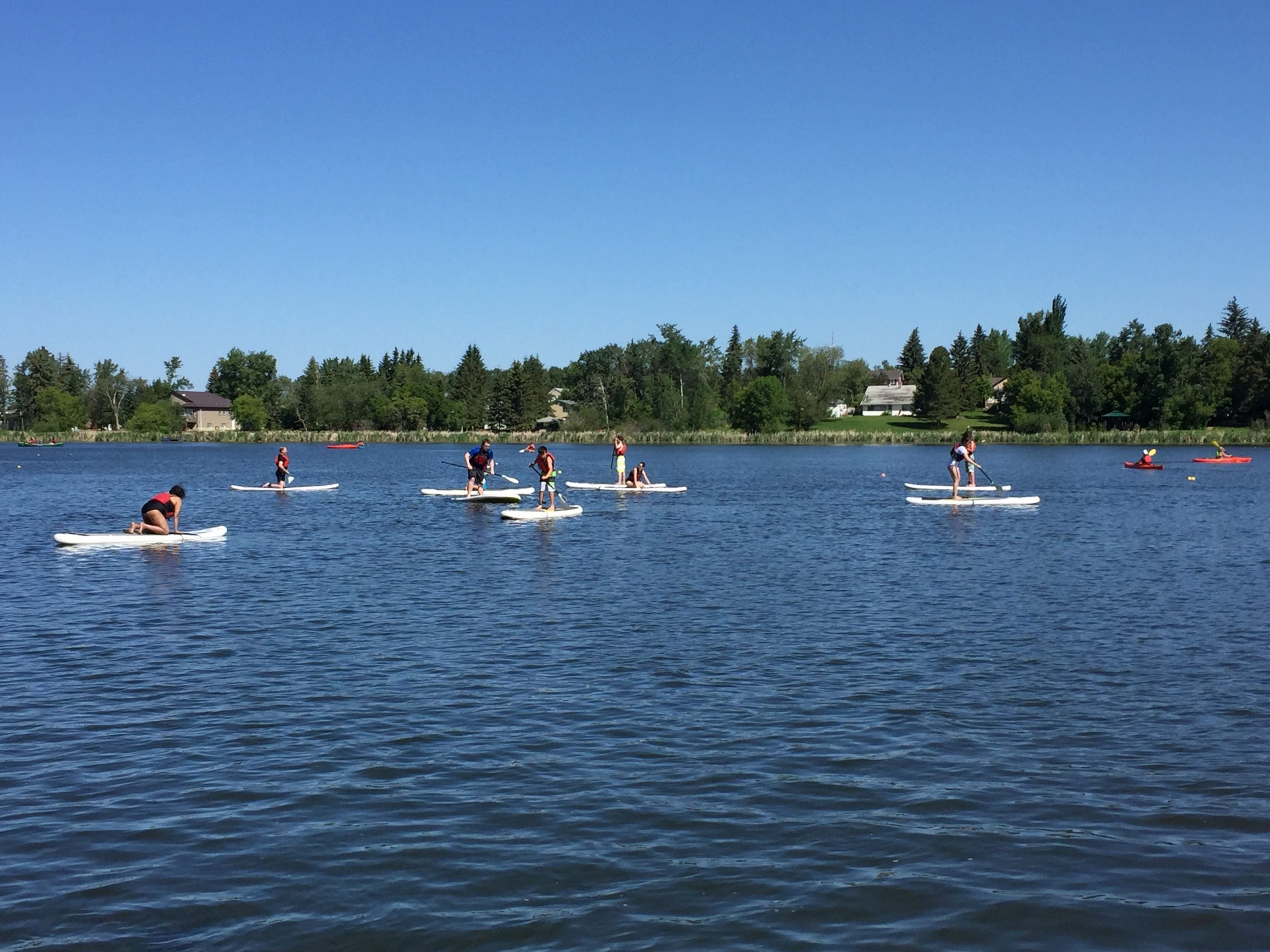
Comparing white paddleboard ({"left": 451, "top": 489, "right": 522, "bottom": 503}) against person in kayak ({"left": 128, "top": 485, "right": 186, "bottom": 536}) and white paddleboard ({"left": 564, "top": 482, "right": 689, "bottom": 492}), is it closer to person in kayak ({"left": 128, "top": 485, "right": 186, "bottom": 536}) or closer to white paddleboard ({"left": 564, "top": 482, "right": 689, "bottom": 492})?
white paddleboard ({"left": 564, "top": 482, "right": 689, "bottom": 492})

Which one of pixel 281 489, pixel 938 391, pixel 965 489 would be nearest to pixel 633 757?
pixel 965 489

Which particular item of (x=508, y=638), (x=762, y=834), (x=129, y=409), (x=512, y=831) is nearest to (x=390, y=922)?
(x=512, y=831)

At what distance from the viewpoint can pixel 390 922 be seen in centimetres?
689

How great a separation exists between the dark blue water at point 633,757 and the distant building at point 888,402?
142 metres

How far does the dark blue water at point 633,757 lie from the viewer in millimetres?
7055

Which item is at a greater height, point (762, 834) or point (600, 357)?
point (600, 357)

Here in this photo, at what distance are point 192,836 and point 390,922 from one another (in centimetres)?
216

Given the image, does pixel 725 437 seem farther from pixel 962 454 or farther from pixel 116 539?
pixel 116 539

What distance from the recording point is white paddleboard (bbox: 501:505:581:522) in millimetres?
33094

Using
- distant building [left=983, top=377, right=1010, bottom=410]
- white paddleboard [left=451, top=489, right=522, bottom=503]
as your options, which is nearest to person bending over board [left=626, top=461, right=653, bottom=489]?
white paddleboard [left=451, top=489, right=522, bottom=503]

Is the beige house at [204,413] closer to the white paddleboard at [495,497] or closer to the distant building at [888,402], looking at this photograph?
the distant building at [888,402]

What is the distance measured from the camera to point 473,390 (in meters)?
149

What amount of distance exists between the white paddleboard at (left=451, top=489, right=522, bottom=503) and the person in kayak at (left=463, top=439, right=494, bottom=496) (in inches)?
6.4

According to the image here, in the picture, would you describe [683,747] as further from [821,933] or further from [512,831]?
[821,933]
